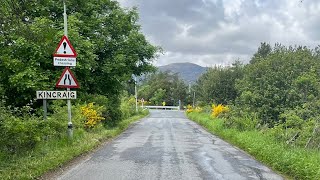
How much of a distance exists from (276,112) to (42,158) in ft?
74.4

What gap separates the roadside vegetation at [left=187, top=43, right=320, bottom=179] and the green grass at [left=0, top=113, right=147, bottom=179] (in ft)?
19.3

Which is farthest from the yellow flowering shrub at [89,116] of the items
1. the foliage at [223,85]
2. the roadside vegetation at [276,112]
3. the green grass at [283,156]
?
the foliage at [223,85]

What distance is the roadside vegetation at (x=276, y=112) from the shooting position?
1076 centimetres

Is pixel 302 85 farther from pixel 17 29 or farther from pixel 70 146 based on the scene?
pixel 17 29

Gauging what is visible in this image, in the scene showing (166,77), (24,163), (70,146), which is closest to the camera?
(24,163)

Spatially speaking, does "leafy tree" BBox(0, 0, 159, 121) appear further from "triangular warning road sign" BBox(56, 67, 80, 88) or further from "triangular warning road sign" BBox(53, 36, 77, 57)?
"triangular warning road sign" BBox(56, 67, 80, 88)

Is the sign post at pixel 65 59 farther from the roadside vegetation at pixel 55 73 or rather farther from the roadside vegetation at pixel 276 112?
the roadside vegetation at pixel 276 112

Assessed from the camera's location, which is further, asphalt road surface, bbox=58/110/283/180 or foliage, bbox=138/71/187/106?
foliage, bbox=138/71/187/106

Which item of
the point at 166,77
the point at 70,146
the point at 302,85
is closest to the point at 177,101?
the point at 166,77

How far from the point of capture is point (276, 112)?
2875cm

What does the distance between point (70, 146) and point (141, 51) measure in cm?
1359

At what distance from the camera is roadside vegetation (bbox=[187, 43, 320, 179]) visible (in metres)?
10.8

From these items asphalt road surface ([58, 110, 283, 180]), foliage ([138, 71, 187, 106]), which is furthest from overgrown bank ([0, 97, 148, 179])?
foliage ([138, 71, 187, 106])

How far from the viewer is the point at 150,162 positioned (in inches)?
411
